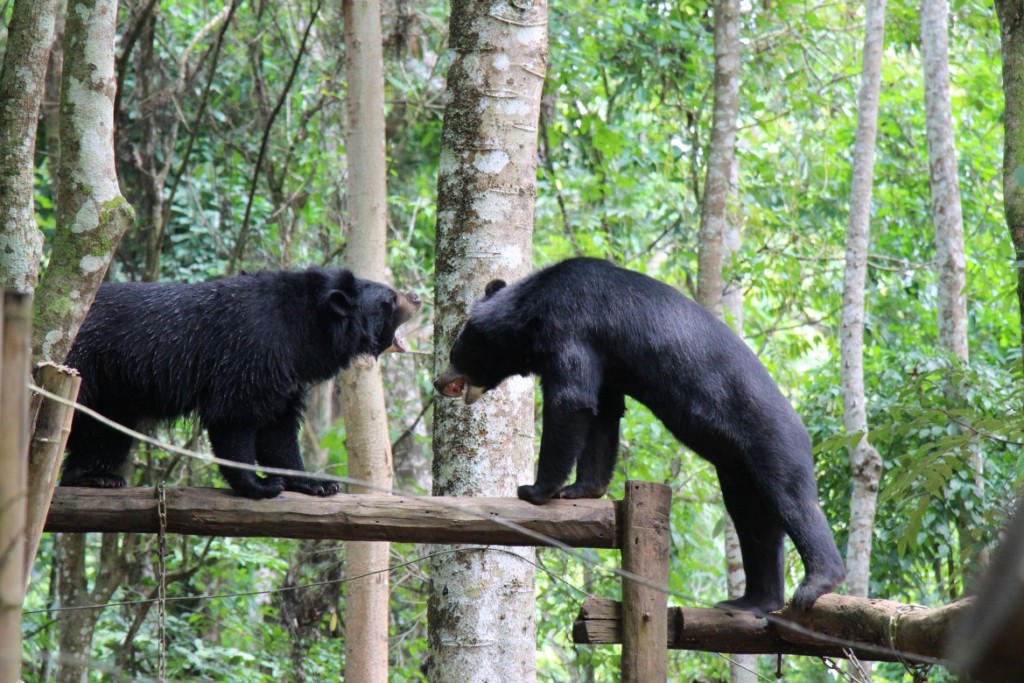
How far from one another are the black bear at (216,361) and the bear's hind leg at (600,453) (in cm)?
91

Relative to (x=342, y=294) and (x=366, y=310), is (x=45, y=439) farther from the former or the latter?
(x=366, y=310)

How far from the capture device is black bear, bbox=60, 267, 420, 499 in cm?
402

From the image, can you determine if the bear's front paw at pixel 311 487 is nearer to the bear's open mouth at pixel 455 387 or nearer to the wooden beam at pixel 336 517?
the wooden beam at pixel 336 517

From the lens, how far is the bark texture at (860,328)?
6.28 meters

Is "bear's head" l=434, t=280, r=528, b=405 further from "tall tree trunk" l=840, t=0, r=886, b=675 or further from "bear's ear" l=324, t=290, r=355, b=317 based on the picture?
"tall tree trunk" l=840, t=0, r=886, b=675

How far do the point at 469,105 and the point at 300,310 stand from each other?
117 cm

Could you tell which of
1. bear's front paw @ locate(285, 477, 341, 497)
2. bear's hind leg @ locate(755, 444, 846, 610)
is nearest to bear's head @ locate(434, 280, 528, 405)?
bear's front paw @ locate(285, 477, 341, 497)

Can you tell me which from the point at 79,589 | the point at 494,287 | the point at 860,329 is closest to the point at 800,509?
the point at 494,287

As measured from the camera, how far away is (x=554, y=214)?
28.4 feet

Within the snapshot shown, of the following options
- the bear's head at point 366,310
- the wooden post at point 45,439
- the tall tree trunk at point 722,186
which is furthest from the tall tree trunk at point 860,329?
the wooden post at point 45,439

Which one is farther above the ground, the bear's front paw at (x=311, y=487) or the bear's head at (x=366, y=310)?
the bear's head at (x=366, y=310)

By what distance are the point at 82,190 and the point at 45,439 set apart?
2.60 ft

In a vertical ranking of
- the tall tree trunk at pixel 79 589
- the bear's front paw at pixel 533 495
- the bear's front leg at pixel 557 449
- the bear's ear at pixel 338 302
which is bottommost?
the tall tree trunk at pixel 79 589

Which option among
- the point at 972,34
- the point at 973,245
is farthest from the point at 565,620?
the point at 972,34
